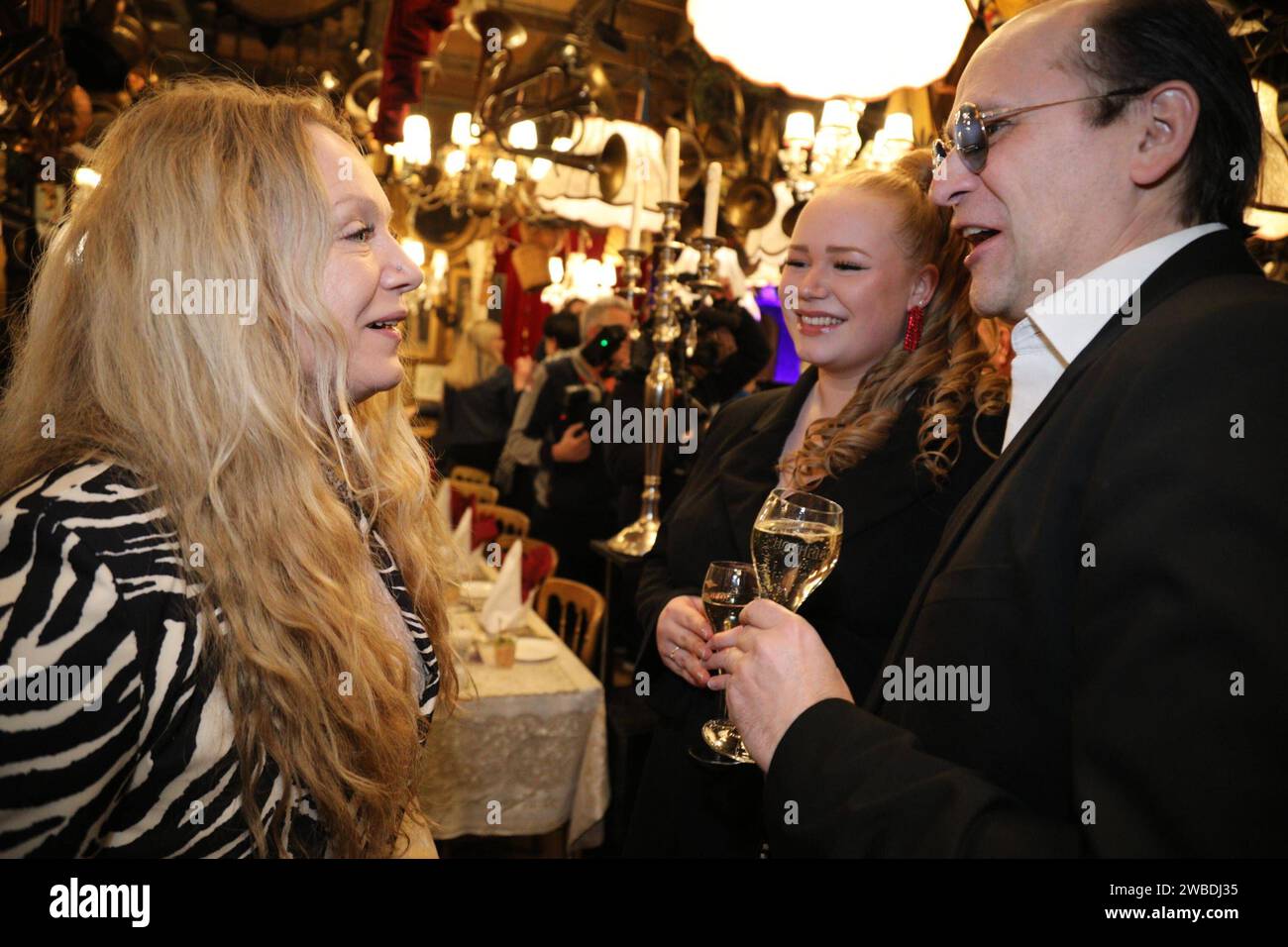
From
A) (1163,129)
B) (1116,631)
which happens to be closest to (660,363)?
(1163,129)

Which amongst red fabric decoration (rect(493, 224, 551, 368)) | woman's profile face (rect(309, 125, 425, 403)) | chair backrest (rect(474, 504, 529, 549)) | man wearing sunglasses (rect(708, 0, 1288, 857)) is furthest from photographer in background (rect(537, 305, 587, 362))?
red fabric decoration (rect(493, 224, 551, 368))

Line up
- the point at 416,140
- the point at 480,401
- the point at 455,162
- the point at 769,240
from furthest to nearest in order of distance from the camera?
the point at 480,401, the point at 455,162, the point at 769,240, the point at 416,140

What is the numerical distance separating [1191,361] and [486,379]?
637 centimetres

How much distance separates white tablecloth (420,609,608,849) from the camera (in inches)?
98.3

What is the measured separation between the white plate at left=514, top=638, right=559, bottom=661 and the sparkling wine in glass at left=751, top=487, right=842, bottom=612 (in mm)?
1610

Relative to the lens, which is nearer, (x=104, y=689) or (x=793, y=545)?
(x=104, y=689)

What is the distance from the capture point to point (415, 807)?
150 cm

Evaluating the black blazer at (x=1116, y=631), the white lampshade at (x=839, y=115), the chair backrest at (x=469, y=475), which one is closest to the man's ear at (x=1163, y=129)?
the black blazer at (x=1116, y=631)

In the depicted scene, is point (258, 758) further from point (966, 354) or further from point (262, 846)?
point (966, 354)

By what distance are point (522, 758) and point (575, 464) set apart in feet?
8.30

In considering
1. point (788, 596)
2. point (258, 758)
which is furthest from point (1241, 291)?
point (258, 758)

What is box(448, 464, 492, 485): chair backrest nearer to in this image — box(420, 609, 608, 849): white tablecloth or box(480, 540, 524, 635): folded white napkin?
box(480, 540, 524, 635): folded white napkin

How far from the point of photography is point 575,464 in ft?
16.3

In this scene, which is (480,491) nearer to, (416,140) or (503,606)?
(416,140)
